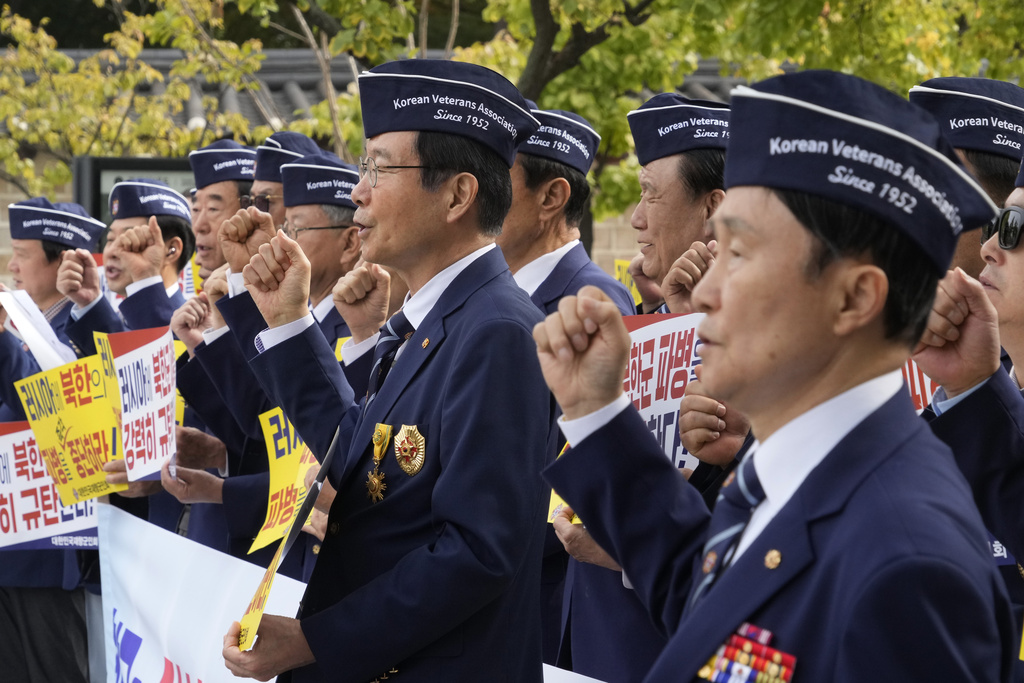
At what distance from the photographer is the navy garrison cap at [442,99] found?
2762 mm

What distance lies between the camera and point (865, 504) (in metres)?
1.45

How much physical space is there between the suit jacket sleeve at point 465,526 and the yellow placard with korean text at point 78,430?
2464 mm

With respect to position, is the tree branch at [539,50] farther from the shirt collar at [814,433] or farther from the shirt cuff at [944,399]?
the shirt collar at [814,433]

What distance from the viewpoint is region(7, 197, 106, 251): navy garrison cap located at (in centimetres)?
626

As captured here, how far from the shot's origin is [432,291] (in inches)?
108

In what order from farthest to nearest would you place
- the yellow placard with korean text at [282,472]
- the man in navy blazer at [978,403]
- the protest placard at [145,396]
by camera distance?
the protest placard at [145,396] < the yellow placard with korean text at [282,472] < the man in navy blazer at [978,403]

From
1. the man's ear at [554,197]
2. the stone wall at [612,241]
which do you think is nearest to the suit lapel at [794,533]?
the man's ear at [554,197]

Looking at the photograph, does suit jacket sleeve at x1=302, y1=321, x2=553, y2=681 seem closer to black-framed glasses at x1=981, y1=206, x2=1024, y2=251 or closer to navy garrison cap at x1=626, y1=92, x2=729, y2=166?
black-framed glasses at x1=981, y1=206, x2=1024, y2=251

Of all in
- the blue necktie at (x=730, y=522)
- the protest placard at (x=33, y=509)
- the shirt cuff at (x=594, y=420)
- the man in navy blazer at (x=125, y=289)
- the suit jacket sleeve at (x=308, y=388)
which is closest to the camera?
the blue necktie at (x=730, y=522)

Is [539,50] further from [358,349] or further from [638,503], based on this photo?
[638,503]

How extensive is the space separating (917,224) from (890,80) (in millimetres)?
9161

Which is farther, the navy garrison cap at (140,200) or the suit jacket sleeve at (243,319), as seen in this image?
the navy garrison cap at (140,200)

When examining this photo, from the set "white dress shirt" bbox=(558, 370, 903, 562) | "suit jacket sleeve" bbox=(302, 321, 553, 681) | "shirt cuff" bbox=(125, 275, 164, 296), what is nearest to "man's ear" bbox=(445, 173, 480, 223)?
"suit jacket sleeve" bbox=(302, 321, 553, 681)

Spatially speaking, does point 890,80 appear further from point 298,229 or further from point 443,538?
point 443,538
